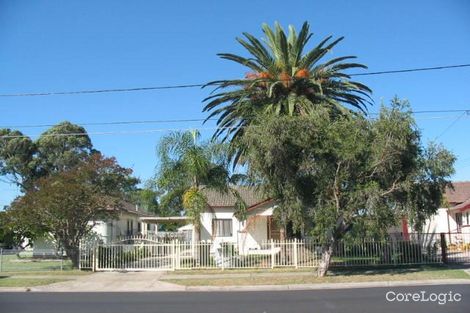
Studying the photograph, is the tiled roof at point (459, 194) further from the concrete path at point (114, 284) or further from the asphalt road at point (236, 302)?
the concrete path at point (114, 284)

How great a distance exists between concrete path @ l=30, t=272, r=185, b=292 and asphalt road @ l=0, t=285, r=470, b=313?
3.73 ft

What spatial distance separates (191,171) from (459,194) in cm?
2634

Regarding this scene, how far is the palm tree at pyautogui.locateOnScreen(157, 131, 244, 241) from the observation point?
24.6 meters

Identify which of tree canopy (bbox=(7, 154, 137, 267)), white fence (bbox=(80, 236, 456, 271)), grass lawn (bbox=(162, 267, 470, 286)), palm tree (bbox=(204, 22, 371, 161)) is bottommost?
grass lawn (bbox=(162, 267, 470, 286))

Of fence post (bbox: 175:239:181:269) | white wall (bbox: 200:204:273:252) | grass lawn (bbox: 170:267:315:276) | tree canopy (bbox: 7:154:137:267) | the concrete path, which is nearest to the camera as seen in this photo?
the concrete path

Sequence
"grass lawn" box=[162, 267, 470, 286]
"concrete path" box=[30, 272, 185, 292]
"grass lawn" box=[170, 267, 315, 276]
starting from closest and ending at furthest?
1. "concrete path" box=[30, 272, 185, 292]
2. "grass lawn" box=[162, 267, 470, 286]
3. "grass lawn" box=[170, 267, 315, 276]

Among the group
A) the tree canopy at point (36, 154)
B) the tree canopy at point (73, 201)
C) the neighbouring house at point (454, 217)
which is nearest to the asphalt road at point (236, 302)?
the tree canopy at point (73, 201)

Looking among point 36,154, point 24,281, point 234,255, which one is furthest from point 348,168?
point 36,154

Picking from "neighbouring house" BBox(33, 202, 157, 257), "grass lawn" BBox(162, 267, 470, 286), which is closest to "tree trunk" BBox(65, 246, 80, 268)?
"neighbouring house" BBox(33, 202, 157, 257)

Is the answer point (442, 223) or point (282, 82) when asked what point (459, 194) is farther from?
point (282, 82)

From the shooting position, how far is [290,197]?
20.3 m

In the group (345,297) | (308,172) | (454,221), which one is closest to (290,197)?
(308,172)

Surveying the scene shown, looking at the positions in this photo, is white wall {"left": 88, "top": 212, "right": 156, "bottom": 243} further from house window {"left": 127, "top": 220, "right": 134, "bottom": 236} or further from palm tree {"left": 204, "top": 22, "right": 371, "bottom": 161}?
palm tree {"left": 204, "top": 22, "right": 371, "bottom": 161}

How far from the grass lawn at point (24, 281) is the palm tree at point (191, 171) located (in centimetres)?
683
